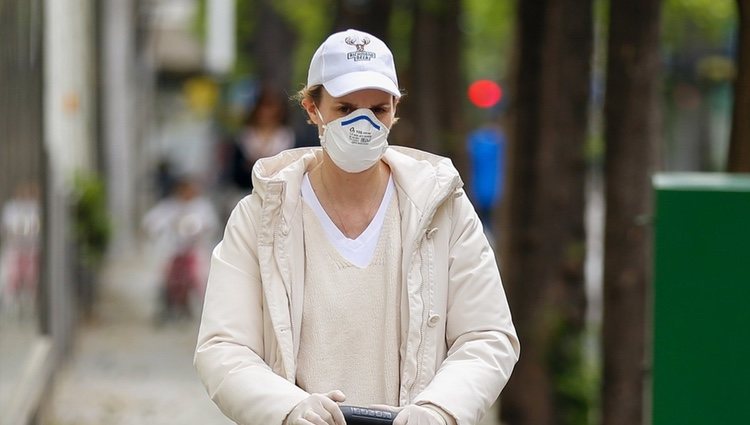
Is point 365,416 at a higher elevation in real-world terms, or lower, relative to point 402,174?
lower

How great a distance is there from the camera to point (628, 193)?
8836mm

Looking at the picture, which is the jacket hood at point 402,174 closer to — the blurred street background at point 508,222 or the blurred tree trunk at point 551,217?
the blurred street background at point 508,222

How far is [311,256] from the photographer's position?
12.6 ft

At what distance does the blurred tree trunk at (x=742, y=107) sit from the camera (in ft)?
23.5

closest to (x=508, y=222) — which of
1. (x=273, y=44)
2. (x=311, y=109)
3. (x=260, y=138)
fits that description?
(x=260, y=138)

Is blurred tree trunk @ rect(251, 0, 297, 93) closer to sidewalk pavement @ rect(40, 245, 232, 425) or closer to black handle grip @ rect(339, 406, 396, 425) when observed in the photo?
sidewalk pavement @ rect(40, 245, 232, 425)

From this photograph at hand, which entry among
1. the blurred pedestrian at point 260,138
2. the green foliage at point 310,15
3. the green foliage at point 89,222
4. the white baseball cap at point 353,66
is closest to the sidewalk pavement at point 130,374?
the green foliage at point 89,222

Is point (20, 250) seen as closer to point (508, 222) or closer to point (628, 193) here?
point (628, 193)

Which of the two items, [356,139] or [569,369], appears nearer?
[356,139]

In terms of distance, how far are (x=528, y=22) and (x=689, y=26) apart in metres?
16.9

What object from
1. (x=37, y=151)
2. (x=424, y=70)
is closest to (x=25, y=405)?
(x=37, y=151)

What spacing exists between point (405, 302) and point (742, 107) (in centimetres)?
382

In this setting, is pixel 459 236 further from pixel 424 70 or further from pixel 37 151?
pixel 424 70

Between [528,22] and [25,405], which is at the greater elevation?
[528,22]
